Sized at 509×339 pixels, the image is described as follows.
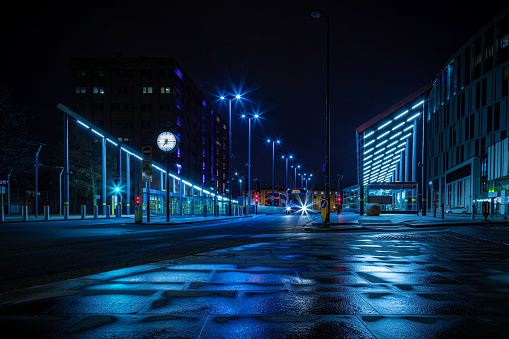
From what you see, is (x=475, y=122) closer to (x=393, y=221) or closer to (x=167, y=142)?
(x=393, y=221)

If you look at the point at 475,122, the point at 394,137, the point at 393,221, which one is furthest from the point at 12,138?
the point at 475,122

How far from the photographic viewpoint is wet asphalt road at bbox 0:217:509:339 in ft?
10.5

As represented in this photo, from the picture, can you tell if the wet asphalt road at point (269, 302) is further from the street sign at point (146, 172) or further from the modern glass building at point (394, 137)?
the modern glass building at point (394, 137)

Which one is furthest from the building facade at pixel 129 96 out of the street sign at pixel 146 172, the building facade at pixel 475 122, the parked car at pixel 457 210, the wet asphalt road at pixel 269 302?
the wet asphalt road at pixel 269 302

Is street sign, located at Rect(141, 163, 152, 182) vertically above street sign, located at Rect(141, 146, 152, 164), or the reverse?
street sign, located at Rect(141, 146, 152, 164)

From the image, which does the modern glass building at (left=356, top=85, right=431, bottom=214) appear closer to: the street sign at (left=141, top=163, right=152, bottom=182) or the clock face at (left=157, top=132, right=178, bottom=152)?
the clock face at (left=157, top=132, right=178, bottom=152)

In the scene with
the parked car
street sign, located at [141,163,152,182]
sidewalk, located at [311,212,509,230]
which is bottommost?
the parked car

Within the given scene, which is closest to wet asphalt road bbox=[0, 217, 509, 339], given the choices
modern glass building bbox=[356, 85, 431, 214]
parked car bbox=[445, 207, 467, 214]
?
modern glass building bbox=[356, 85, 431, 214]

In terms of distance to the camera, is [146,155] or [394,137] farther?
[394,137]

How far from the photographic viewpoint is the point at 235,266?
257 inches

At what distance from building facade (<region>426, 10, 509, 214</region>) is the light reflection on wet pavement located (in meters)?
30.5

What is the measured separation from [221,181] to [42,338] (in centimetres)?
12494

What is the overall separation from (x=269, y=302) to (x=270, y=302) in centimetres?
1

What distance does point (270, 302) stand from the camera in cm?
411
